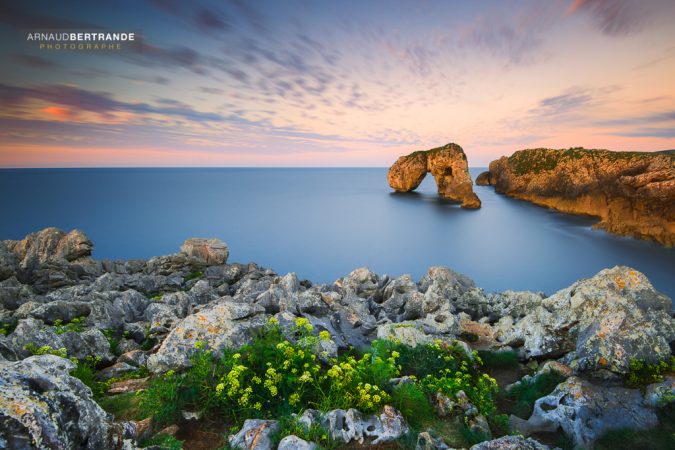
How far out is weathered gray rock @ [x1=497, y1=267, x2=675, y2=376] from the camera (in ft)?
31.6

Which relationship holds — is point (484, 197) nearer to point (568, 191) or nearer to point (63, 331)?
point (568, 191)

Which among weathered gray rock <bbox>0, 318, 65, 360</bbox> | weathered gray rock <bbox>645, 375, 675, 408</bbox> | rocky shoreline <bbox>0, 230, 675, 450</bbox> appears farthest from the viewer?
weathered gray rock <bbox>0, 318, 65, 360</bbox>

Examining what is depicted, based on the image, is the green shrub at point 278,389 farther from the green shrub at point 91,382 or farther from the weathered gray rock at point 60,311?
the weathered gray rock at point 60,311

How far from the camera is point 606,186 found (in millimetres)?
58281

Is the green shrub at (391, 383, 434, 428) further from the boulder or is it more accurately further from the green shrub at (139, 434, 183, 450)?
the boulder

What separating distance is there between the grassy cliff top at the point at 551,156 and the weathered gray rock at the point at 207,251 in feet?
186

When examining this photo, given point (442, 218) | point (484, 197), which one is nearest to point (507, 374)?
point (442, 218)

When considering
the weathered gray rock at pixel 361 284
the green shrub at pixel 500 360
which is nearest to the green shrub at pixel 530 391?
the green shrub at pixel 500 360

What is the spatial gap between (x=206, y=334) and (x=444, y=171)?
91444mm

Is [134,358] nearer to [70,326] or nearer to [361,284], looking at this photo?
[70,326]

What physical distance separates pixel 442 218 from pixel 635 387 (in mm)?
64050

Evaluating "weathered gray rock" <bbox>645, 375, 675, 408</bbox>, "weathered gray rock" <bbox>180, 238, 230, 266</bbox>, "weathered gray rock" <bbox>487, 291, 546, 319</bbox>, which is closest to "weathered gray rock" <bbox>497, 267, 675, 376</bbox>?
"weathered gray rock" <bbox>645, 375, 675, 408</bbox>

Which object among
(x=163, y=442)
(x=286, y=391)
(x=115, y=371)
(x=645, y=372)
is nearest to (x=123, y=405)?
(x=163, y=442)

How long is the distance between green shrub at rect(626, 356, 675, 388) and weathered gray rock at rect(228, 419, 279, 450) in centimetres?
909
